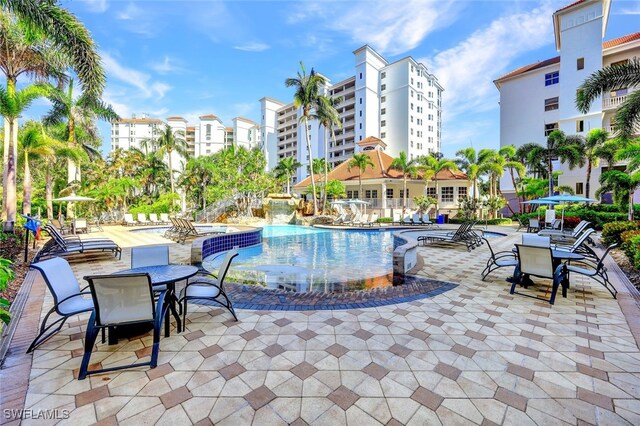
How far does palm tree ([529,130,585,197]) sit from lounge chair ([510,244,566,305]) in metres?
20.0

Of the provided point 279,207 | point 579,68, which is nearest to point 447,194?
point 579,68

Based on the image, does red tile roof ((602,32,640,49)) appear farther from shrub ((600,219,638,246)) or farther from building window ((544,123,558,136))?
shrub ((600,219,638,246))

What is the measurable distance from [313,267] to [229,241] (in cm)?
444

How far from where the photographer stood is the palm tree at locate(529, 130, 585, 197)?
20734 mm

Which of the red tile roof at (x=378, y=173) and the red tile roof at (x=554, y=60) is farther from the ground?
the red tile roof at (x=554, y=60)

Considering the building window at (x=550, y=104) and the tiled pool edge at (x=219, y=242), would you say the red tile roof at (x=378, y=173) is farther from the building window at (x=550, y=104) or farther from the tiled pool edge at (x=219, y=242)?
the tiled pool edge at (x=219, y=242)

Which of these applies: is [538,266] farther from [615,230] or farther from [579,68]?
[579,68]

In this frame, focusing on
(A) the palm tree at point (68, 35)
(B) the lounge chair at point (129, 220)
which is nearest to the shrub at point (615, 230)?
(A) the palm tree at point (68, 35)

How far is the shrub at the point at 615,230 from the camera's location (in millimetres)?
10117

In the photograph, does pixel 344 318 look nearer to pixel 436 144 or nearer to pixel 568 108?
pixel 568 108

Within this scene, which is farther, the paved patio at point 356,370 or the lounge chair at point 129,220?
the lounge chair at point 129,220

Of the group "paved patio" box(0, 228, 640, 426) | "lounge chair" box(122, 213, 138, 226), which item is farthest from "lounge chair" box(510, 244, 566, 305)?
"lounge chair" box(122, 213, 138, 226)

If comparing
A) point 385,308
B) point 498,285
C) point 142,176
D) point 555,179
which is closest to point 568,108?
point 555,179

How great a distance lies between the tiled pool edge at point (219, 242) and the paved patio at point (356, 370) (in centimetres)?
357
